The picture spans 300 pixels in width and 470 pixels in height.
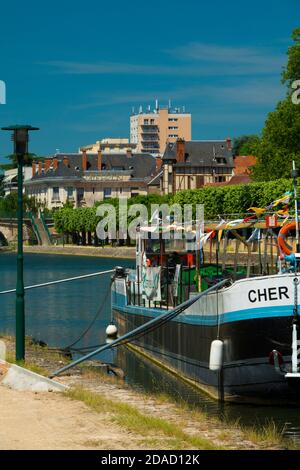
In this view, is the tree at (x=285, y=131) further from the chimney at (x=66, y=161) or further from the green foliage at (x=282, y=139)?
the chimney at (x=66, y=161)

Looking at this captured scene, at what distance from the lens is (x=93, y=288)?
185ft

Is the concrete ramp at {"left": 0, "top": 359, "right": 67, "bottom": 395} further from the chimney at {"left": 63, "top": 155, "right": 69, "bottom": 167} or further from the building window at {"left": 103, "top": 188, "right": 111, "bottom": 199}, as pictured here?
the chimney at {"left": 63, "top": 155, "right": 69, "bottom": 167}

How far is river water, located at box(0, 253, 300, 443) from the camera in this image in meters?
16.9

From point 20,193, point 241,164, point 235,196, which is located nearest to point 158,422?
point 20,193

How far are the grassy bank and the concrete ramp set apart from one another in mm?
281

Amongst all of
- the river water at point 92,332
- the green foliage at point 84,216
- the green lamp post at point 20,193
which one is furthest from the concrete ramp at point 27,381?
the green foliage at point 84,216

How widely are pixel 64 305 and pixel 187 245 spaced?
20744 mm

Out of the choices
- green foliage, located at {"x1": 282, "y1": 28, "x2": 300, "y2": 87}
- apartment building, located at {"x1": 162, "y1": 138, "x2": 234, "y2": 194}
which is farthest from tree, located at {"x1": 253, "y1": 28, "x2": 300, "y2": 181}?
apartment building, located at {"x1": 162, "y1": 138, "x2": 234, "y2": 194}

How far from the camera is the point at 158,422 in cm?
1219

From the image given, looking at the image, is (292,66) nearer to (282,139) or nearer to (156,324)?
(282,139)

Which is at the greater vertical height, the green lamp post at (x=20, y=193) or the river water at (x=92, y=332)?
the green lamp post at (x=20, y=193)

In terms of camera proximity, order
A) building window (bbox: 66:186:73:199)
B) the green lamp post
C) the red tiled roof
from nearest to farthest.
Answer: the green lamp post → the red tiled roof → building window (bbox: 66:186:73:199)

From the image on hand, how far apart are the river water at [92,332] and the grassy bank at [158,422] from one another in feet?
3.84

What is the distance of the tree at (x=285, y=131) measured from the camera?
202 feet
